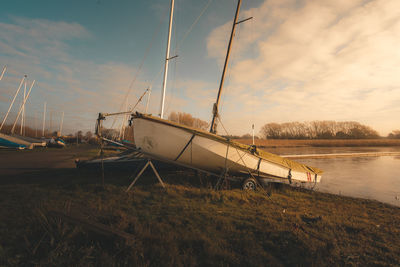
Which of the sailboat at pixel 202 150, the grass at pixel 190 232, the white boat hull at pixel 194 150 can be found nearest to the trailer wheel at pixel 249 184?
the sailboat at pixel 202 150

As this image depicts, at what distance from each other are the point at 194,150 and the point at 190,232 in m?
3.97

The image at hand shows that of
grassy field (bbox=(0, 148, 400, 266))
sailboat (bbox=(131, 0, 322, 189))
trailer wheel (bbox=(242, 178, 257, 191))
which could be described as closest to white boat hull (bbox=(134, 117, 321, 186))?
sailboat (bbox=(131, 0, 322, 189))

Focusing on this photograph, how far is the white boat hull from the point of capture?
22.4 ft

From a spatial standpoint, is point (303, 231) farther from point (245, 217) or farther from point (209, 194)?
point (209, 194)

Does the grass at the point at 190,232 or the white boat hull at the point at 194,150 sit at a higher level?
the white boat hull at the point at 194,150

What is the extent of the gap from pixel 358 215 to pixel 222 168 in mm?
4701

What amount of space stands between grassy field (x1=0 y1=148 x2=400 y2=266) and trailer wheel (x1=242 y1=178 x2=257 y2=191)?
182cm

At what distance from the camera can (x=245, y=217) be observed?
4.52 m

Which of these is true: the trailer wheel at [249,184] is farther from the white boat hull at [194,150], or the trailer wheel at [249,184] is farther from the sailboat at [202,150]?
the white boat hull at [194,150]

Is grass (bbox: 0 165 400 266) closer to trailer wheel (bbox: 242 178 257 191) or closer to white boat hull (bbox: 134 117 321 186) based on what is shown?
trailer wheel (bbox: 242 178 257 191)

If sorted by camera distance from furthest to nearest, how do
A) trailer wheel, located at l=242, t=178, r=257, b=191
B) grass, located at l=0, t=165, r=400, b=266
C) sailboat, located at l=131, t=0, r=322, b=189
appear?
trailer wheel, located at l=242, t=178, r=257, b=191 → sailboat, located at l=131, t=0, r=322, b=189 → grass, located at l=0, t=165, r=400, b=266

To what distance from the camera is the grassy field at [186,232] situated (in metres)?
2.66

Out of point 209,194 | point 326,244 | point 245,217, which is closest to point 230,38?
point 209,194

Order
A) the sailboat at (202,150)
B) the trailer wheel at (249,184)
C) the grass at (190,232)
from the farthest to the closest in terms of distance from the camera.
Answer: the trailer wheel at (249,184), the sailboat at (202,150), the grass at (190,232)
